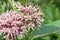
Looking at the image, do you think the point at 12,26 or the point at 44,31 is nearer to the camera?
the point at 12,26

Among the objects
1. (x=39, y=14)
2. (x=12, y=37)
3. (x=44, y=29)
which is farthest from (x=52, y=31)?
(x=12, y=37)

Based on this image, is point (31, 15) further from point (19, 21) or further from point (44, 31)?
point (44, 31)

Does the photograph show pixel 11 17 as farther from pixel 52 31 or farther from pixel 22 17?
pixel 52 31

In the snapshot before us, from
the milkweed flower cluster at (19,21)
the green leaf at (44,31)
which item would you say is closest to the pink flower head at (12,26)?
the milkweed flower cluster at (19,21)

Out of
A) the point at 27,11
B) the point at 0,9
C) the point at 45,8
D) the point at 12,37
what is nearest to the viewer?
the point at 12,37

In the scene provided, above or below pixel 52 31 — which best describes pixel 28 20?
above

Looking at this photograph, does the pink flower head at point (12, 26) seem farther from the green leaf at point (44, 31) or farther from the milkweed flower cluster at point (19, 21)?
the green leaf at point (44, 31)

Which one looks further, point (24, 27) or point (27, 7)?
point (27, 7)

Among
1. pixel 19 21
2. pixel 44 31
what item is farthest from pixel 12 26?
pixel 44 31
